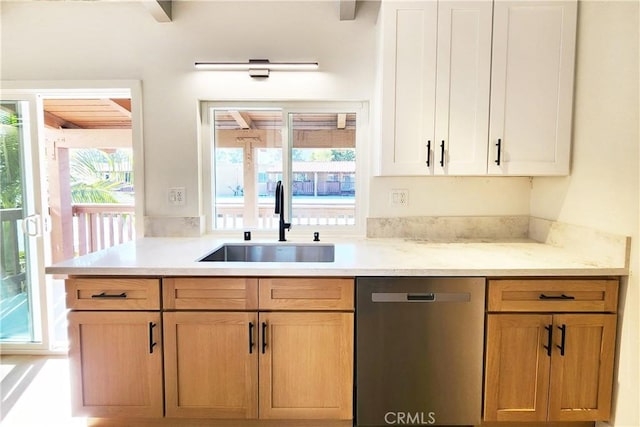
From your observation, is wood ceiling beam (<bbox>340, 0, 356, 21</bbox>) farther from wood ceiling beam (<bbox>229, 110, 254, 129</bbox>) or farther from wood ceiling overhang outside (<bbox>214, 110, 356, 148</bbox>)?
wood ceiling beam (<bbox>229, 110, 254, 129</bbox>)

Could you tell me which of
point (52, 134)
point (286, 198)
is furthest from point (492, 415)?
point (52, 134)

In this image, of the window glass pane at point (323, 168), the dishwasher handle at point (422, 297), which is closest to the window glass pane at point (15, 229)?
the window glass pane at point (323, 168)

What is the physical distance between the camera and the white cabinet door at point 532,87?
70.6 inches

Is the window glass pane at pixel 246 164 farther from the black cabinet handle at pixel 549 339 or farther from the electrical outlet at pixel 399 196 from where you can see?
the black cabinet handle at pixel 549 339

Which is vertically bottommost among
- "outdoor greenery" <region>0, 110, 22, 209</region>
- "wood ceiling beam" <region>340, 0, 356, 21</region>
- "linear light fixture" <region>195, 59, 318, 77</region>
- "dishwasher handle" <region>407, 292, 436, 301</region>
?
"dishwasher handle" <region>407, 292, 436, 301</region>

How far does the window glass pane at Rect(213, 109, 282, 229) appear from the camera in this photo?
236 centimetres

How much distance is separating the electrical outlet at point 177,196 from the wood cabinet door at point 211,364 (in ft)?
3.12

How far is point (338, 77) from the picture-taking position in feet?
7.14

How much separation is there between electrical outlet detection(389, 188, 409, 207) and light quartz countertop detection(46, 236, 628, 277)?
40 cm

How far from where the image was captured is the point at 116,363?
61.7 inches

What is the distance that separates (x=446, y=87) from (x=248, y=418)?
80.5 inches

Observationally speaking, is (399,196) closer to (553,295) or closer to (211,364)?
(553,295)

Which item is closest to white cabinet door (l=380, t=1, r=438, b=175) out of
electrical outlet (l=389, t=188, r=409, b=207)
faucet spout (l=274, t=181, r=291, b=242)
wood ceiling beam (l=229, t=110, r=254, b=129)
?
electrical outlet (l=389, t=188, r=409, b=207)

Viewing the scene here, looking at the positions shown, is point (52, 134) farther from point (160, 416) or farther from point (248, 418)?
point (248, 418)
